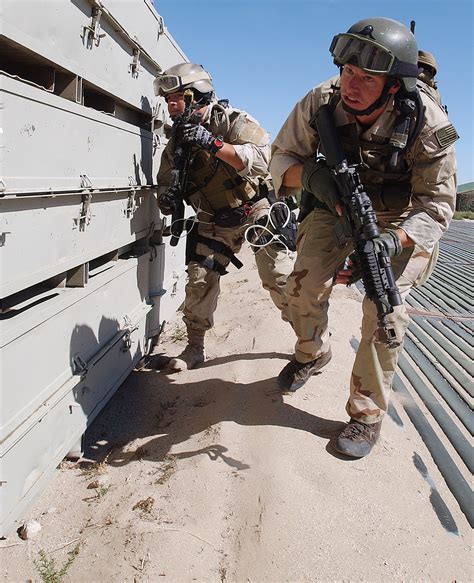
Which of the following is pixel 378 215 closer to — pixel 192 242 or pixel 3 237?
pixel 192 242

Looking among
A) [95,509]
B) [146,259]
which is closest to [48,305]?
[95,509]

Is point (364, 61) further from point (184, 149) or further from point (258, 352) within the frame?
point (258, 352)

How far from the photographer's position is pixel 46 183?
6.98ft

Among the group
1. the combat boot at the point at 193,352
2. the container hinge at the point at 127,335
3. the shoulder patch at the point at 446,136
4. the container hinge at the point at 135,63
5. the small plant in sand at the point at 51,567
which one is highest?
the container hinge at the point at 135,63

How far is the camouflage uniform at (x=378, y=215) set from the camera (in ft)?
8.16

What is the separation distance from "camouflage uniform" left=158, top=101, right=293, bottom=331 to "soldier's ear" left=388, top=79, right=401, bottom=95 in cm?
121

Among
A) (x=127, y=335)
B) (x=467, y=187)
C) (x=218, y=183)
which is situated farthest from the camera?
(x=467, y=187)

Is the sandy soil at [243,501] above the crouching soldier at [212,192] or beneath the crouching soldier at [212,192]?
beneath

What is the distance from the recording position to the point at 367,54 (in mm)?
2328

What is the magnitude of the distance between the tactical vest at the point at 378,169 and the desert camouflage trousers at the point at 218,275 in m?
1.06

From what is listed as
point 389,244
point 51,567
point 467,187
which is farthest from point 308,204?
point 467,187

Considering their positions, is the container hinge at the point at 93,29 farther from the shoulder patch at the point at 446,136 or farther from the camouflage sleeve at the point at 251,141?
the shoulder patch at the point at 446,136

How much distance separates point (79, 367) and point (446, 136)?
1935mm

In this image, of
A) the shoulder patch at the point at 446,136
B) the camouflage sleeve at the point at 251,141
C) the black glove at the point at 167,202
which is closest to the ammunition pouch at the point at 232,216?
the camouflage sleeve at the point at 251,141
